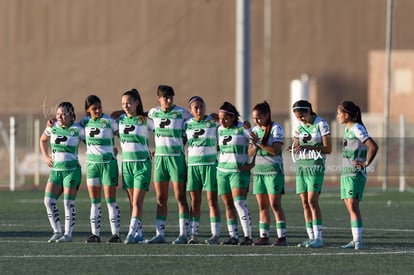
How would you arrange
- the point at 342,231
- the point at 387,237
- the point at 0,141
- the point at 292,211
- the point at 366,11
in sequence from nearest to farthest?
the point at 387,237, the point at 342,231, the point at 292,211, the point at 0,141, the point at 366,11

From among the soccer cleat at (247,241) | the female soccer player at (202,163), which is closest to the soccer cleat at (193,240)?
the female soccer player at (202,163)

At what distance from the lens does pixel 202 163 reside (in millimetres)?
18469

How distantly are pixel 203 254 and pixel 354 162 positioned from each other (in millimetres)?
2526

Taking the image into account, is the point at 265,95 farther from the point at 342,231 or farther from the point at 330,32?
the point at 342,231

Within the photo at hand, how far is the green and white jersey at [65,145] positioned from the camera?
18.8 m

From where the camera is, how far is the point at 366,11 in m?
54.6

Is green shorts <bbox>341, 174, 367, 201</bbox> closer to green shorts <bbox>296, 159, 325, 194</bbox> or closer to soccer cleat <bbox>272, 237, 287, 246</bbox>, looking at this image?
green shorts <bbox>296, 159, 325, 194</bbox>

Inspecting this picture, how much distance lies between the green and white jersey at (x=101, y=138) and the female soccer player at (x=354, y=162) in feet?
11.2

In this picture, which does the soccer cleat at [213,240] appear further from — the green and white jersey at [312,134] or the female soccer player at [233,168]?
the green and white jersey at [312,134]

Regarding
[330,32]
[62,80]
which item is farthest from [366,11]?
[62,80]

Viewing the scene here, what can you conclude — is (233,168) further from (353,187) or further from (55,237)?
(55,237)

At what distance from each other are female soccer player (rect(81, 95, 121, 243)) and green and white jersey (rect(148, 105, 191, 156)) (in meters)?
0.65

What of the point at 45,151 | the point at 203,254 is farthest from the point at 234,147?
the point at 45,151

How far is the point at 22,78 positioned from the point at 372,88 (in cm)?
1566
